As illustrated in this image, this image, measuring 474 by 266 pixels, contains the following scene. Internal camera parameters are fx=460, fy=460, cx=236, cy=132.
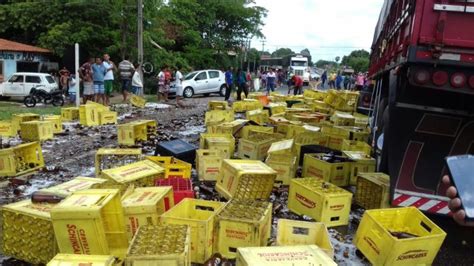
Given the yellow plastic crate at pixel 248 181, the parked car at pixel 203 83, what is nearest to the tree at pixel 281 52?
the parked car at pixel 203 83

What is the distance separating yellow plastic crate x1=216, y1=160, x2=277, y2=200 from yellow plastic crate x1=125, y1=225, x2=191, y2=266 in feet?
6.08

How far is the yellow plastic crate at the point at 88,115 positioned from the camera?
468 inches

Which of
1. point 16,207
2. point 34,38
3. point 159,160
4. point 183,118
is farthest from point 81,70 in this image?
point 34,38

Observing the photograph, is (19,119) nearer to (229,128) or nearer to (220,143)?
(229,128)

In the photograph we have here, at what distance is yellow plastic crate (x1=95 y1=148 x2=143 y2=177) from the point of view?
667 centimetres

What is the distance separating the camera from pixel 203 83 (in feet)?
80.9

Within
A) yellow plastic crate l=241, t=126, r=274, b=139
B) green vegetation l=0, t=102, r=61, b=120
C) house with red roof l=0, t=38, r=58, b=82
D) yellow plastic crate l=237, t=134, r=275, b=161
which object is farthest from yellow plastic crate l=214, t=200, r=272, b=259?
house with red roof l=0, t=38, r=58, b=82

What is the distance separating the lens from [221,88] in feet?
83.8

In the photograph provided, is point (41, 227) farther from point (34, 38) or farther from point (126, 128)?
point (34, 38)

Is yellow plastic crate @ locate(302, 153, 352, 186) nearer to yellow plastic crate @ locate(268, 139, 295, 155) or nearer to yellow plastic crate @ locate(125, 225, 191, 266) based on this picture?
yellow plastic crate @ locate(268, 139, 295, 155)

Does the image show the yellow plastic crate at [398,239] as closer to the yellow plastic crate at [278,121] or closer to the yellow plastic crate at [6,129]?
the yellow plastic crate at [278,121]

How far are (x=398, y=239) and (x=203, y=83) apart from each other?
21172 mm

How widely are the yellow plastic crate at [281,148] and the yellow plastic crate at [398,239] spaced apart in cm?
262

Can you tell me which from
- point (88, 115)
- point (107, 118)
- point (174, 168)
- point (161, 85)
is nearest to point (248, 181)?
point (174, 168)
